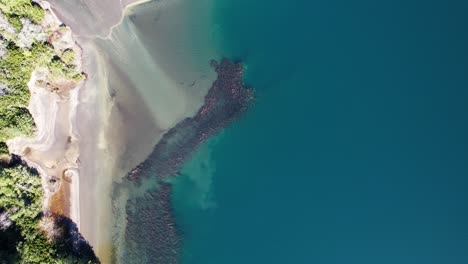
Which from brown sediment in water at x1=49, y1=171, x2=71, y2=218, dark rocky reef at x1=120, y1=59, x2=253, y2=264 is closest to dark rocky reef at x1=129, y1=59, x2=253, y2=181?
dark rocky reef at x1=120, y1=59, x2=253, y2=264

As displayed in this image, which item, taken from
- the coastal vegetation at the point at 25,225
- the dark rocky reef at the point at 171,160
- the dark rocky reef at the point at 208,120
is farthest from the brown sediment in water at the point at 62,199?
the dark rocky reef at the point at 208,120

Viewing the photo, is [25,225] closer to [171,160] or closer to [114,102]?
[114,102]

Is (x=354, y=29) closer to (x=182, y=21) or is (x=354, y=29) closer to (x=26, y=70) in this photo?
(x=182, y=21)

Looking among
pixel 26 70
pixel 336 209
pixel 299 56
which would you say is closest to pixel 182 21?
pixel 299 56

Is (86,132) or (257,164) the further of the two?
(257,164)

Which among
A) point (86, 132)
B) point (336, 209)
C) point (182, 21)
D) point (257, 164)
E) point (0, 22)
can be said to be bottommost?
point (336, 209)

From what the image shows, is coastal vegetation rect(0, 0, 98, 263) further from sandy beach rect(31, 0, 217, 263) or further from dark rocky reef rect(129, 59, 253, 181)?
dark rocky reef rect(129, 59, 253, 181)

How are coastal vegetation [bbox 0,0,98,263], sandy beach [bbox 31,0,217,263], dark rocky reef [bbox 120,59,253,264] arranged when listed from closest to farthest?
1. coastal vegetation [bbox 0,0,98,263]
2. sandy beach [bbox 31,0,217,263]
3. dark rocky reef [bbox 120,59,253,264]
